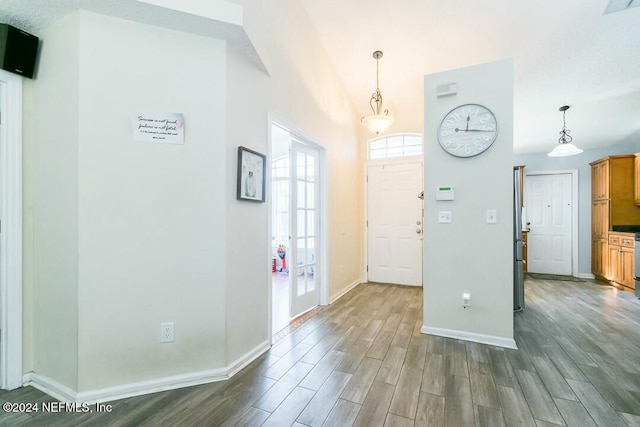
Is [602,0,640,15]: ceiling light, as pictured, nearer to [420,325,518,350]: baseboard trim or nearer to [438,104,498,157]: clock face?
[438,104,498,157]: clock face

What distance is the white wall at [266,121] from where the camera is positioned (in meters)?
2.06

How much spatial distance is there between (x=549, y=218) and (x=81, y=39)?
7.40 metres

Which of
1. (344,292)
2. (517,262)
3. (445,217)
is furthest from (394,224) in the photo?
(445,217)

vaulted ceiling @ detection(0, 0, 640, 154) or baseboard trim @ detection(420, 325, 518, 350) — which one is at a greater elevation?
vaulted ceiling @ detection(0, 0, 640, 154)

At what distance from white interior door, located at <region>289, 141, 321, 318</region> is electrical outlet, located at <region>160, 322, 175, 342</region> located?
140cm

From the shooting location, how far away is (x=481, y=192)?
8.09ft

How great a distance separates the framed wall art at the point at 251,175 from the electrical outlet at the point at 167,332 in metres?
0.99

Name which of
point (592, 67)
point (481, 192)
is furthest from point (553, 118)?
point (481, 192)

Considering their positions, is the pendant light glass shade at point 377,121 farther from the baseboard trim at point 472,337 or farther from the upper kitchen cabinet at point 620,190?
the upper kitchen cabinet at point 620,190

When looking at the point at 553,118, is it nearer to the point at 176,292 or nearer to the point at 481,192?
the point at 481,192

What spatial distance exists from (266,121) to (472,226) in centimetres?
210

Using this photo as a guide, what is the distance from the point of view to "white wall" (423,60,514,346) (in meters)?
2.40

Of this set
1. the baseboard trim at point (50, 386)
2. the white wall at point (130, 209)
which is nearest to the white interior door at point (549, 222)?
the white wall at point (130, 209)

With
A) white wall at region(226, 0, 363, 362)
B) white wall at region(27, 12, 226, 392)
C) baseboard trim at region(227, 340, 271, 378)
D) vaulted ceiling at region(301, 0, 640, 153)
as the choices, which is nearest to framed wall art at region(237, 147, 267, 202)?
white wall at region(226, 0, 363, 362)
